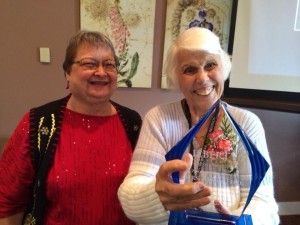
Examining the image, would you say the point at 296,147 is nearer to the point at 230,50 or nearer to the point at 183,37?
the point at 230,50

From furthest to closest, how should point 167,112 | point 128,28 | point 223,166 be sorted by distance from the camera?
point 128,28 < point 167,112 < point 223,166

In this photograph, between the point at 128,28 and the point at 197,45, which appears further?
the point at 128,28

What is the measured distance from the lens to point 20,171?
998mm

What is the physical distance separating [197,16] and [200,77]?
156 centimetres

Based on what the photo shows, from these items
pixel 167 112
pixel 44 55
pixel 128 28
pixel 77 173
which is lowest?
pixel 77 173

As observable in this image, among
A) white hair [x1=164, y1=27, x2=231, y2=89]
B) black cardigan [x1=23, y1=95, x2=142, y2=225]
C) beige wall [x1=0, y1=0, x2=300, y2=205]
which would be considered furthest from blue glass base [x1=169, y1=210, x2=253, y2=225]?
beige wall [x1=0, y1=0, x2=300, y2=205]

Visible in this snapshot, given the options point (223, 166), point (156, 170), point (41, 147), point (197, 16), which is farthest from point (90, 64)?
Answer: point (197, 16)

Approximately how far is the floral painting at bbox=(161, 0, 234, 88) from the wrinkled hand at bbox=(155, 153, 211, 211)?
5.67ft

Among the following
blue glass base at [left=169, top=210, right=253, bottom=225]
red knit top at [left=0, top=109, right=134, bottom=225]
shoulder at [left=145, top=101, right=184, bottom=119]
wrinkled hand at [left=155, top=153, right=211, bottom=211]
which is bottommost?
red knit top at [left=0, top=109, right=134, bottom=225]

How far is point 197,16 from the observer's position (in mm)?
Answer: 2199

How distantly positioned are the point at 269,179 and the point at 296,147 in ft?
6.13

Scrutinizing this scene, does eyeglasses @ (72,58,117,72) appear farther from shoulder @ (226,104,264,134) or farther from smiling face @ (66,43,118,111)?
shoulder @ (226,104,264,134)

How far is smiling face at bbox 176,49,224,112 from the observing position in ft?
2.64

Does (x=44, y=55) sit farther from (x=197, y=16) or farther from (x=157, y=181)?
(x=157, y=181)
